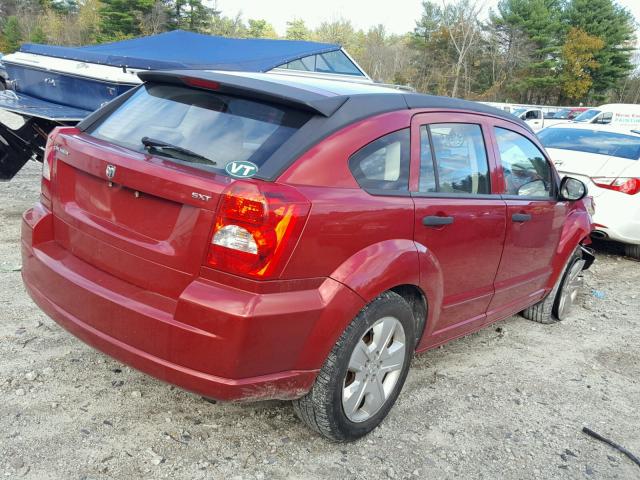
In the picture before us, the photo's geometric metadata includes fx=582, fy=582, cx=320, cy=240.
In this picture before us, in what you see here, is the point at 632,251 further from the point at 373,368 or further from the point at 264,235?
the point at 264,235

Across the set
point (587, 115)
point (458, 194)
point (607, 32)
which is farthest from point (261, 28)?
point (458, 194)

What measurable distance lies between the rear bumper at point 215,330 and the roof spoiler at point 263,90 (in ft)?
2.60

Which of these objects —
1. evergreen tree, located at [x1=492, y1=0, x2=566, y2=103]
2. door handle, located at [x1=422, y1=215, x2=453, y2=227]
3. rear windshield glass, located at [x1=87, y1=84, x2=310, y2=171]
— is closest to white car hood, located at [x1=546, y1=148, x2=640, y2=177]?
door handle, located at [x1=422, y1=215, x2=453, y2=227]

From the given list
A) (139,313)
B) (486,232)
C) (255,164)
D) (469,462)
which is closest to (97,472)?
(139,313)

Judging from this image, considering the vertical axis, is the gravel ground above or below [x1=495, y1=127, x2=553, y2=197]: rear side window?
below

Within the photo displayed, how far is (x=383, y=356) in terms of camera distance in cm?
287

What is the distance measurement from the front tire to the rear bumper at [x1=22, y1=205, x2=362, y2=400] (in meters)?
0.11

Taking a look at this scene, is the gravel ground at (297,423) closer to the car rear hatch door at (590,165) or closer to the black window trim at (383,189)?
the black window trim at (383,189)

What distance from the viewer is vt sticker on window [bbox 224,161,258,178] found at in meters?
2.35

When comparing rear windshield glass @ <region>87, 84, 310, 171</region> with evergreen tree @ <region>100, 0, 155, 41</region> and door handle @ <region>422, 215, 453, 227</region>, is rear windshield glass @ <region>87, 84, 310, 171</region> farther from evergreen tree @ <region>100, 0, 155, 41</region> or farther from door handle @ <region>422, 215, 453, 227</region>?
evergreen tree @ <region>100, 0, 155, 41</region>

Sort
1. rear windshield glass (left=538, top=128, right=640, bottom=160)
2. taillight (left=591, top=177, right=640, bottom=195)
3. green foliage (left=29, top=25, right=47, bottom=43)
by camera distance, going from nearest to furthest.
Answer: taillight (left=591, top=177, right=640, bottom=195) → rear windshield glass (left=538, top=128, right=640, bottom=160) → green foliage (left=29, top=25, right=47, bottom=43)

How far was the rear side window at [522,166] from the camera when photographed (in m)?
3.70

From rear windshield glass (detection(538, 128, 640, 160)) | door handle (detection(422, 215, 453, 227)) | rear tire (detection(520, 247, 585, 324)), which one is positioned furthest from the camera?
rear windshield glass (detection(538, 128, 640, 160))

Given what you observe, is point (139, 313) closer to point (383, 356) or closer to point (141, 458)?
point (141, 458)
